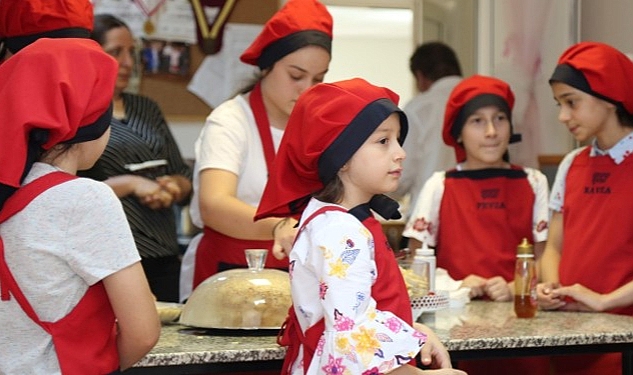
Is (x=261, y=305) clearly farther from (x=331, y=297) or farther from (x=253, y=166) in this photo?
(x=253, y=166)

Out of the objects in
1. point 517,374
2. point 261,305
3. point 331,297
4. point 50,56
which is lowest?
point 517,374

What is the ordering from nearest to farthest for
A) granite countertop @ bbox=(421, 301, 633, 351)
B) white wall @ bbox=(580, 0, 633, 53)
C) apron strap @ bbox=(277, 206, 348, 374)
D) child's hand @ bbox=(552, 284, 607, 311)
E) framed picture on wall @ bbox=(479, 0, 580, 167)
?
apron strap @ bbox=(277, 206, 348, 374) → granite countertop @ bbox=(421, 301, 633, 351) → child's hand @ bbox=(552, 284, 607, 311) → white wall @ bbox=(580, 0, 633, 53) → framed picture on wall @ bbox=(479, 0, 580, 167)

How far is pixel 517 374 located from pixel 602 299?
1.00ft

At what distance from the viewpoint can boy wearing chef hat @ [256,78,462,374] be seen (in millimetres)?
2000

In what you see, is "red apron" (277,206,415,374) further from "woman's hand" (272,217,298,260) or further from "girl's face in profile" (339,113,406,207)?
"woman's hand" (272,217,298,260)

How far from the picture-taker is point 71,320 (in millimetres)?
1896

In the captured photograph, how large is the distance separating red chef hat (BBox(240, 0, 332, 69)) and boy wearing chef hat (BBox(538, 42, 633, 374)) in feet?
2.33

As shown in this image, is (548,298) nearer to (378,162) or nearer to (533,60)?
(378,162)

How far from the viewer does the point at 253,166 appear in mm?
3045

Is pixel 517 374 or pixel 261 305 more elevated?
pixel 261 305

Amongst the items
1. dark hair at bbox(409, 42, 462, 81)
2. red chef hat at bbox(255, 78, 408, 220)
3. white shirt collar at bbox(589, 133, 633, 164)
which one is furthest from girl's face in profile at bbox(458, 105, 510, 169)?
dark hair at bbox(409, 42, 462, 81)

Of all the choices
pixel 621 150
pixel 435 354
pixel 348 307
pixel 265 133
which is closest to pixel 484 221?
pixel 621 150

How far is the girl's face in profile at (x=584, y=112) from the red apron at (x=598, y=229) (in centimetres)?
9

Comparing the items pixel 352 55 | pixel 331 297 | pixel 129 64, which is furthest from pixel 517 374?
pixel 352 55
